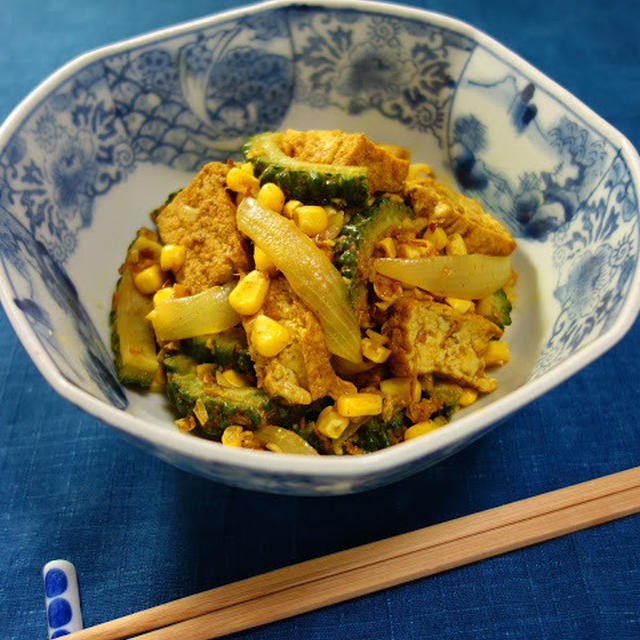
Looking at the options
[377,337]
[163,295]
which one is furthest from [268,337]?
[163,295]

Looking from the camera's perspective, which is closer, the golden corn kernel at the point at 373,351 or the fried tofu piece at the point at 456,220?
the golden corn kernel at the point at 373,351

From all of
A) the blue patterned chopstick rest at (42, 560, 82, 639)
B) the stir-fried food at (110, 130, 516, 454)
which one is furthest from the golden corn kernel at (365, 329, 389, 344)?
the blue patterned chopstick rest at (42, 560, 82, 639)

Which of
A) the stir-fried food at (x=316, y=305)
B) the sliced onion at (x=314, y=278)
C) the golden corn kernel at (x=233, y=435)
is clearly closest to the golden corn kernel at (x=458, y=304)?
the stir-fried food at (x=316, y=305)

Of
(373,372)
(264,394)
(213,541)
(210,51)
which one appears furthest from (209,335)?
(210,51)

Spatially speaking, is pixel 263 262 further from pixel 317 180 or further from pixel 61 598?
pixel 61 598

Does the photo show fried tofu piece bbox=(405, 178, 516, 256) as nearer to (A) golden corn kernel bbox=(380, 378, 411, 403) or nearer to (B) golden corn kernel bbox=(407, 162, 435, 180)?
(B) golden corn kernel bbox=(407, 162, 435, 180)

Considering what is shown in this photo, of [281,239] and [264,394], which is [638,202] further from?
[264,394]

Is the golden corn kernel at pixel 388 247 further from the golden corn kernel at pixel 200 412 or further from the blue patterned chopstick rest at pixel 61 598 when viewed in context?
the blue patterned chopstick rest at pixel 61 598
